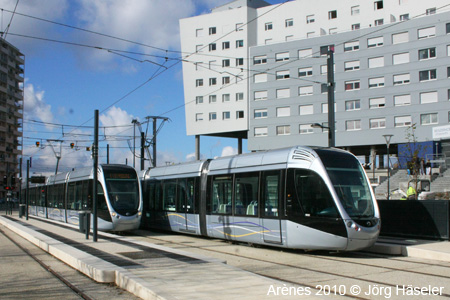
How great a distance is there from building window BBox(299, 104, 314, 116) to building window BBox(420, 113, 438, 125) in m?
12.4

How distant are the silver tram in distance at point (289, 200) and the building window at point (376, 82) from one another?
41.7 meters

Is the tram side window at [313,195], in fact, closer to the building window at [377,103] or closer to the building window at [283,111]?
the building window at [377,103]

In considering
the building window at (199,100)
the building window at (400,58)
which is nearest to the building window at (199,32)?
the building window at (199,100)

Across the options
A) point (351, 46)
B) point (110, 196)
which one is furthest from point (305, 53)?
point (110, 196)

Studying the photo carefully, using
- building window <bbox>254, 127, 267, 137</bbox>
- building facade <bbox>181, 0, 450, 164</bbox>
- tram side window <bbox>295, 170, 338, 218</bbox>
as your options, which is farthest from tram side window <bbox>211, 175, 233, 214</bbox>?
building window <bbox>254, 127, 267, 137</bbox>

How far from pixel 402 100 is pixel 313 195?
44.3 meters

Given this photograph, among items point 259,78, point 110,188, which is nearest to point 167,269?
point 110,188

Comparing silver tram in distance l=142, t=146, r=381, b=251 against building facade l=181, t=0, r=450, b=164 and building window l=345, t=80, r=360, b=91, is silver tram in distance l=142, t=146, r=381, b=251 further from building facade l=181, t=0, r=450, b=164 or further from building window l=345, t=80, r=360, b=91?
building window l=345, t=80, r=360, b=91

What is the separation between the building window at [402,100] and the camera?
2080 inches

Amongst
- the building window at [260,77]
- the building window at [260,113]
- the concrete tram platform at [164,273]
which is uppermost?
the building window at [260,77]

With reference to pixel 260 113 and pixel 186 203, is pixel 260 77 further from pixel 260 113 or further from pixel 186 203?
pixel 186 203

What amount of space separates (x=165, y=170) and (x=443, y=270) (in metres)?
12.8

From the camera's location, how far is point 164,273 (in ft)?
28.6

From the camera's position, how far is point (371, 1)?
57.1 m
